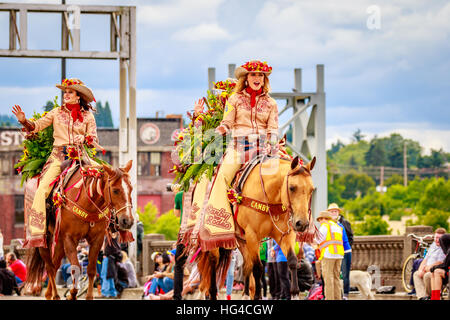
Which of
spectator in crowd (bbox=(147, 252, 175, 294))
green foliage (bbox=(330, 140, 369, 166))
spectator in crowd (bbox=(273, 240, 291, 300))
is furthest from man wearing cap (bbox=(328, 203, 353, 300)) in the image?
green foliage (bbox=(330, 140, 369, 166))

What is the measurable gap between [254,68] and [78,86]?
3.05 metres

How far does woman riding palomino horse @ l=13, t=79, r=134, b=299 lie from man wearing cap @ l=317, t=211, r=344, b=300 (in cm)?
375

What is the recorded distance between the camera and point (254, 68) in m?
12.5

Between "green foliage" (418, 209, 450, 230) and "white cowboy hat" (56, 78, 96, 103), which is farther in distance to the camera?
"green foliage" (418, 209, 450, 230)

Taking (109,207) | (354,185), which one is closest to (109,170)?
(109,207)

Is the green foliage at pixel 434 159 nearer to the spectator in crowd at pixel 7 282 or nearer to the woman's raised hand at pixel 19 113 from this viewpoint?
the spectator in crowd at pixel 7 282

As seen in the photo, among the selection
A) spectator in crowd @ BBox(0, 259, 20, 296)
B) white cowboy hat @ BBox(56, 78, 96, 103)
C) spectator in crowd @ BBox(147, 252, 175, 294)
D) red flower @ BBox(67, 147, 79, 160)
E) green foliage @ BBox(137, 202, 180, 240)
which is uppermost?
white cowboy hat @ BBox(56, 78, 96, 103)

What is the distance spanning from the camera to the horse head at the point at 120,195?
12383mm

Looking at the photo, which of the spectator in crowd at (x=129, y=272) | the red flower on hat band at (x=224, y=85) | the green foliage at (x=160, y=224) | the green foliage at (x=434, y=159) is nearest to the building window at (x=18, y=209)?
the green foliage at (x=160, y=224)

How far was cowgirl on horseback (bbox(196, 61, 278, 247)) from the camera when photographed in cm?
1223

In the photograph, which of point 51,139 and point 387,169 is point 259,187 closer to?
point 51,139

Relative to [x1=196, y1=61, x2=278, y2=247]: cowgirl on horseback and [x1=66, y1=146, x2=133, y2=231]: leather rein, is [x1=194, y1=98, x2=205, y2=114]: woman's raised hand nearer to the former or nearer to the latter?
[x1=196, y1=61, x2=278, y2=247]: cowgirl on horseback

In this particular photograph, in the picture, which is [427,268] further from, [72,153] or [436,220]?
[436,220]

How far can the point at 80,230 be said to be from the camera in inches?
520
